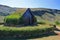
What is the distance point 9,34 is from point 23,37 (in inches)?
82.4

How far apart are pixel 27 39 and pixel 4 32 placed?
328 cm

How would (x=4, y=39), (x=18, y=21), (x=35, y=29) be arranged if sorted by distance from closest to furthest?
1. (x=4, y=39)
2. (x=35, y=29)
3. (x=18, y=21)

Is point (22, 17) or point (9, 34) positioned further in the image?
point (22, 17)

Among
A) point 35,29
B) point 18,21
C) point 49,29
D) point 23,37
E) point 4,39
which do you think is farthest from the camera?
point 18,21

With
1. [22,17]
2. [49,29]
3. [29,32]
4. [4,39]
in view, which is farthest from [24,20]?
[4,39]

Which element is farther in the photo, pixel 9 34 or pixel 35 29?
pixel 35 29

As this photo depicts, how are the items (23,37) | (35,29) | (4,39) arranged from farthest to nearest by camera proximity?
(35,29), (23,37), (4,39)

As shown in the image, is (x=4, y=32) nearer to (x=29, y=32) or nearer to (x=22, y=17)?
(x=29, y=32)

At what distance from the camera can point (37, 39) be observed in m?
21.7

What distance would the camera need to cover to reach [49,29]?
86.9 feet

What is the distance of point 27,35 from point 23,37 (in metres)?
0.83

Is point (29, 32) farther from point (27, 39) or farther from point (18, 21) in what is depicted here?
point (18, 21)

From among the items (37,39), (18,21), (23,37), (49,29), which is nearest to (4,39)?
(23,37)

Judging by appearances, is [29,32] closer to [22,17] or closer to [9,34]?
[9,34]
